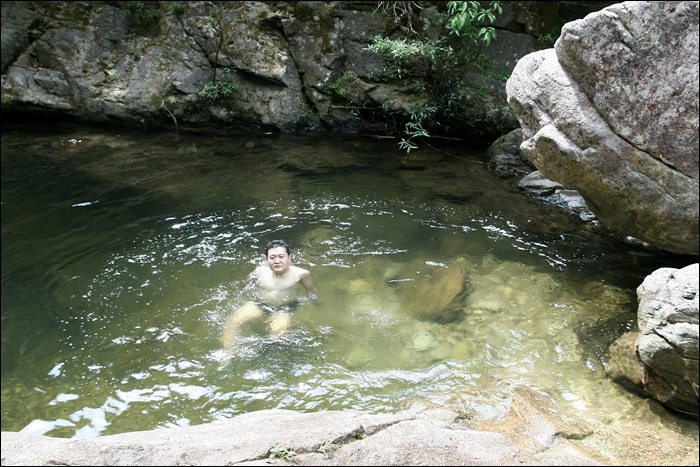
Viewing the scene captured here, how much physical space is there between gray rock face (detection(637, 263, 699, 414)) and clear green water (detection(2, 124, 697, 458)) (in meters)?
0.34

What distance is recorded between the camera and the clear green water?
3.74 m

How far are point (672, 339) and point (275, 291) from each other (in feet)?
12.0

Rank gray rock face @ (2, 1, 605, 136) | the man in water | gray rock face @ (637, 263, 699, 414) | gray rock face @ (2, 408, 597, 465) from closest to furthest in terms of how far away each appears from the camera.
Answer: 1. gray rock face @ (2, 408, 597, 465)
2. gray rock face @ (637, 263, 699, 414)
3. the man in water
4. gray rock face @ (2, 1, 605, 136)

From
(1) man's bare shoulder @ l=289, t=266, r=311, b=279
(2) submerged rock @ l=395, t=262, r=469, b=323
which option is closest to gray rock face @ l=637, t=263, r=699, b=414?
(2) submerged rock @ l=395, t=262, r=469, b=323

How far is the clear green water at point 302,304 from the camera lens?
3.74 meters

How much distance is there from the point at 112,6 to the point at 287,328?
10.4 m

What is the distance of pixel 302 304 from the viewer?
5.07 m

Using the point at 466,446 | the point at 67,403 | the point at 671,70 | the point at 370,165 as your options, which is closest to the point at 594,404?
the point at 466,446

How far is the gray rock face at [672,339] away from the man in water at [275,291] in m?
3.15

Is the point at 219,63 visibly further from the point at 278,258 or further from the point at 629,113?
the point at 629,113

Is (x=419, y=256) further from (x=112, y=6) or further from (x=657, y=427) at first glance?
(x=112, y=6)

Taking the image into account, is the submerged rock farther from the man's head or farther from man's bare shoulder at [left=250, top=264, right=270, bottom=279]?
man's bare shoulder at [left=250, top=264, right=270, bottom=279]

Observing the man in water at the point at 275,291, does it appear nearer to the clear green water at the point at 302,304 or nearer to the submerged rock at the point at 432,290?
the clear green water at the point at 302,304

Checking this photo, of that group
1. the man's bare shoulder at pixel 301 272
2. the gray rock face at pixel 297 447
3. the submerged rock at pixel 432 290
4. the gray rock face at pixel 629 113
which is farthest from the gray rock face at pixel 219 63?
the gray rock face at pixel 297 447
